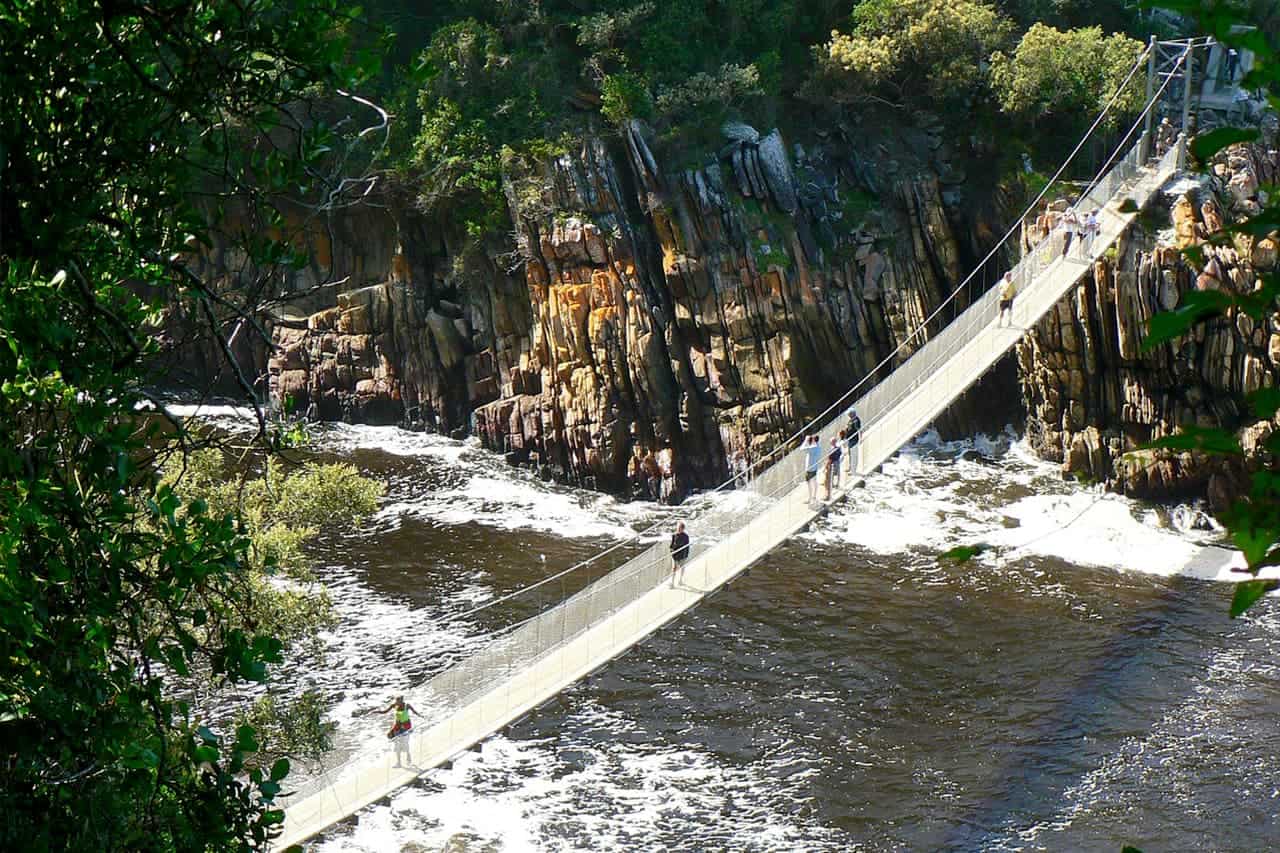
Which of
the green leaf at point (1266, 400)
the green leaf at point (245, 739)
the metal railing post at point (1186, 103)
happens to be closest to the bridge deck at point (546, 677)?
the green leaf at point (245, 739)

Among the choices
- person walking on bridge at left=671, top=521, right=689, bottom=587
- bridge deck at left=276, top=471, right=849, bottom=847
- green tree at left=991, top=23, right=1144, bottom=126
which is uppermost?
green tree at left=991, top=23, right=1144, bottom=126

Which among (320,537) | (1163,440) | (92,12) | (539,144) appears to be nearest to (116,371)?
(92,12)

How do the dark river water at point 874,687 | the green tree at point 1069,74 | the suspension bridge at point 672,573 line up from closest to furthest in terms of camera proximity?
the suspension bridge at point 672,573, the dark river water at point 874,687, the green tree at point 1069,74

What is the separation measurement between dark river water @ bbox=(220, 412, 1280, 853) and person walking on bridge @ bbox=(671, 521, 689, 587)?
2.42 meters

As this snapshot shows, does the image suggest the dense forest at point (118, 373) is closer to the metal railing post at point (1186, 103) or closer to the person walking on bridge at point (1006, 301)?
the person walking on bridge at point (1006, 301)

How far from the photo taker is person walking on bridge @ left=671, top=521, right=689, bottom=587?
18.1 meters

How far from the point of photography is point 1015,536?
24.5m

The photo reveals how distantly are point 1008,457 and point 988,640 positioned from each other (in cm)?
776

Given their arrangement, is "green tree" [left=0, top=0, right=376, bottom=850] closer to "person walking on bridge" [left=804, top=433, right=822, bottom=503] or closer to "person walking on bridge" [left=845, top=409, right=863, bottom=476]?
"person walking on bridge" [left=804, top=433, right=822, bottom=503]

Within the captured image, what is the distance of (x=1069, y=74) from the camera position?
93.3 ft

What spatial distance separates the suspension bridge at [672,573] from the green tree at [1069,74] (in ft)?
7.78

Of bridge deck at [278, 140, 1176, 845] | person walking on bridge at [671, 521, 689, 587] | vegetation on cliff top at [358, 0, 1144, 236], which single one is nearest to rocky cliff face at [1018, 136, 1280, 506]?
bridge deck at [278, 140, 1176, 845]

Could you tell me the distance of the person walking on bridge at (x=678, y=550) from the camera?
18.1 m

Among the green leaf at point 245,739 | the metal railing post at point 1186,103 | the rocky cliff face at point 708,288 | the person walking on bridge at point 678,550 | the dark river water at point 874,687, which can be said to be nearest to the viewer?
the green leaf at point 245,739
